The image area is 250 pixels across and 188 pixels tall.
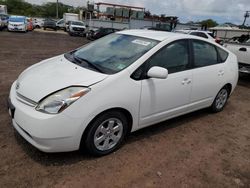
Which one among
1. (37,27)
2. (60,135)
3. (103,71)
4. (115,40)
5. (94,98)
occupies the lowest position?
(37,27)

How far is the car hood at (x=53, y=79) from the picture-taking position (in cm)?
277

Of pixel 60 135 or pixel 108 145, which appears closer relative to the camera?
pixel 60 135

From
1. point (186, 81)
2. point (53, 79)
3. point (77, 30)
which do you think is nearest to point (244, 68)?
point (186, 81)

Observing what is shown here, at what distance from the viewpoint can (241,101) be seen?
6.02m

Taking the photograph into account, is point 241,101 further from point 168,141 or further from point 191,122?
point 168,141

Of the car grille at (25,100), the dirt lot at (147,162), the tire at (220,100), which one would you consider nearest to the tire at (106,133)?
the dirt lot at (147,162)

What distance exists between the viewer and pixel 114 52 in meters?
3.54

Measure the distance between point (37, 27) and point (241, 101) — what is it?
137 ft

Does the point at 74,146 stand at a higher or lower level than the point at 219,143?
higher

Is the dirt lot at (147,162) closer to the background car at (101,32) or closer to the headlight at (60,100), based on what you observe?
the headlight at (60,100)

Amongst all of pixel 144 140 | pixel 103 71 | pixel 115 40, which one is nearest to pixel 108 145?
pixel 144 140

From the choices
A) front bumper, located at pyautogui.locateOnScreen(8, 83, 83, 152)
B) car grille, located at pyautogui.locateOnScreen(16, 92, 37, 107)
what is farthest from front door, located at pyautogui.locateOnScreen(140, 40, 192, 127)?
car grille, located at pyautogui.locateOnScreen(16, 92, 37, 107)

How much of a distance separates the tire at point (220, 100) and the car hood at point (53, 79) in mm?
2772

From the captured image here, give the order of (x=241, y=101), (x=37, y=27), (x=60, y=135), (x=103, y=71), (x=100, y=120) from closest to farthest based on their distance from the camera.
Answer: (x=60, y=135)
(x=100, y=120)
(x=103, y=71)
(x=241, y=101)
(x=37, y=27)
